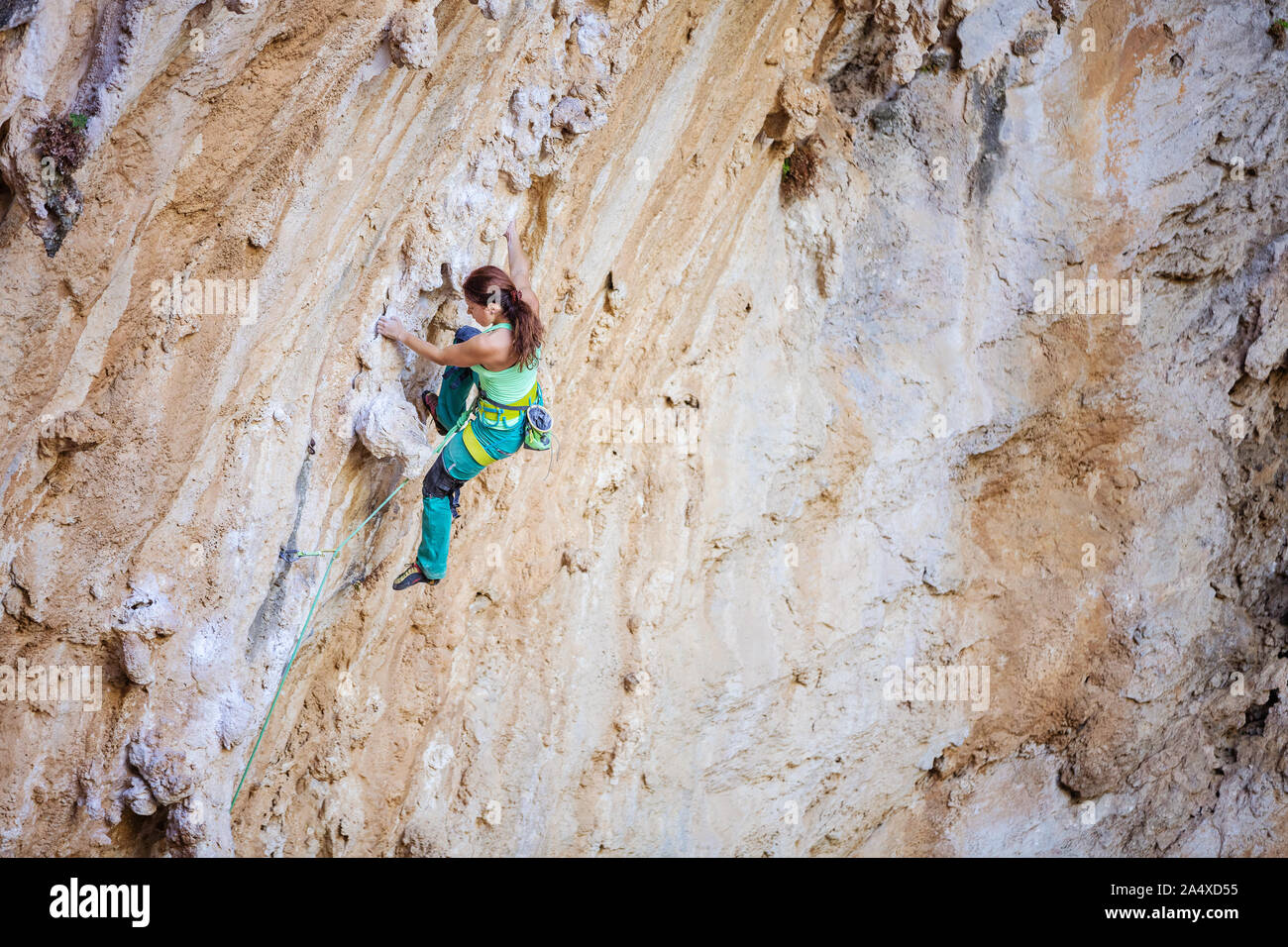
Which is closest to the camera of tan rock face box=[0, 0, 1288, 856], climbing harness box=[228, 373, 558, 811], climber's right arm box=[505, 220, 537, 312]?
tan rock face box=[0, 0, 1288, 856]

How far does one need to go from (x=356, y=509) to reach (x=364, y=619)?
0.93 meters

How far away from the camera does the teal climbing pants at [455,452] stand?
578cm

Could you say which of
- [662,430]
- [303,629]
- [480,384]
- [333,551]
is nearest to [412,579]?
[333,551]

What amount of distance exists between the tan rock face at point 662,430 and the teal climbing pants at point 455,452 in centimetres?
17

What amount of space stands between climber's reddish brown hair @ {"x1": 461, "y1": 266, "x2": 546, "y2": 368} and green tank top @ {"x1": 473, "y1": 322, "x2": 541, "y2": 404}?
0.12 metres

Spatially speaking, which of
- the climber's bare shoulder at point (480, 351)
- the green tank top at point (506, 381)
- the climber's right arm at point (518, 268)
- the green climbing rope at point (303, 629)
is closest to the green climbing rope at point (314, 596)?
the green climbing rope at point (303, 629)

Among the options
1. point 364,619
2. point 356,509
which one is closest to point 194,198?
point 356,509

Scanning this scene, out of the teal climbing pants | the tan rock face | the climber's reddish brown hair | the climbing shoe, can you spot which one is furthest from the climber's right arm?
the climbing shoe

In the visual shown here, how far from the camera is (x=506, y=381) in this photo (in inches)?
222

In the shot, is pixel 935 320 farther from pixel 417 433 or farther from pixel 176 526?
pixel 176 526

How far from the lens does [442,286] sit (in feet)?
19.0

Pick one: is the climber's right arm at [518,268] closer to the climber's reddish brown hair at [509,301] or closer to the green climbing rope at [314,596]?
the climber's reddish brown hair at [509,301]

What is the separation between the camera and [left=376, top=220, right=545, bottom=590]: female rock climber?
17.5ft

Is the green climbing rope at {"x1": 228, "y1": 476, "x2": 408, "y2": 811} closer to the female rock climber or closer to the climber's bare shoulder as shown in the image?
the female rock climber
